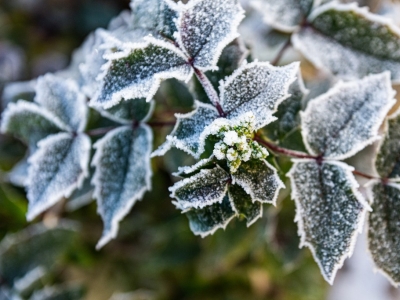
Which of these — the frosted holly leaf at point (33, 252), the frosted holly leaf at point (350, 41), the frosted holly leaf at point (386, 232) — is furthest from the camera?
the frosted holly leaf at point (33, 252)

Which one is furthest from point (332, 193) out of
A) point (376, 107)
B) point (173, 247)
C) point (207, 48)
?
point (173, 247)

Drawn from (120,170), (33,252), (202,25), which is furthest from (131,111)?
(33,252)

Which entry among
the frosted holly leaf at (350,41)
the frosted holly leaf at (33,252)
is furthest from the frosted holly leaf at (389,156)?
the frosted holly leaf at (33,252)

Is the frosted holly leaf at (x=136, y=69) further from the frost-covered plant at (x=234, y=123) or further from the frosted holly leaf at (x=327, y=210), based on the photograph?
the frosted holly leaf at (x=327, y=210)

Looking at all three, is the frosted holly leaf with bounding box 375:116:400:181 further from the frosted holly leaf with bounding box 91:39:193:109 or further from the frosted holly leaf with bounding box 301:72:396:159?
the frosted holly leaf with bounding box 91:39:193:109

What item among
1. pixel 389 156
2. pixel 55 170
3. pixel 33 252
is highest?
pixel 55 170

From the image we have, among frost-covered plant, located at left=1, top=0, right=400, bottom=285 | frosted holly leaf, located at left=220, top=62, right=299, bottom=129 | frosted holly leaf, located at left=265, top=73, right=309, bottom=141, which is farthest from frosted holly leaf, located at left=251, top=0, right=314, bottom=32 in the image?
frosted holly leaf, located at left=220, top=62, right=299, bottom=129

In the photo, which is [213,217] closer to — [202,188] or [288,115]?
[202,188]

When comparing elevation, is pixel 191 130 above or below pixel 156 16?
below
